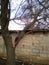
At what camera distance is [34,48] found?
12023 millimetres

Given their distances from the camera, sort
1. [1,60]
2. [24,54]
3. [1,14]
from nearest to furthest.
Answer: [1,14] → [1,60] → [24,54]

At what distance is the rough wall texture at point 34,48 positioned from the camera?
11.7 metres

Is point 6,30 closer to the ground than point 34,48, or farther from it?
farther from it

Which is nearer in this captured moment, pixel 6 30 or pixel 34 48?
pixel 6 30

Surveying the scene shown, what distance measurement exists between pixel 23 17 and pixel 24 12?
0.33 meters

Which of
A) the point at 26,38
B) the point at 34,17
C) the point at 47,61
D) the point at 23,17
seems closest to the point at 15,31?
the point at 26,38

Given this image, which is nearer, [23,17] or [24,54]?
[23,17]

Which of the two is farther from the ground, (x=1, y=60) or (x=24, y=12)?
(x=24, y=12)

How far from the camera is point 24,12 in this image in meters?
7.84

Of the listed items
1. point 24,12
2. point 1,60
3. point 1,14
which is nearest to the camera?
point 1,14

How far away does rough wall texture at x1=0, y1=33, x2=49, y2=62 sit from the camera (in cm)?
1174

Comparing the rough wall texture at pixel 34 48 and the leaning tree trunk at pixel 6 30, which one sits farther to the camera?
the rough wall texture at pixel 34 48

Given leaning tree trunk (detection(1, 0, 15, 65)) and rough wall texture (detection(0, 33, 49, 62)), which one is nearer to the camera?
leaning tree trunk (detection(1, 0, 15, 65))

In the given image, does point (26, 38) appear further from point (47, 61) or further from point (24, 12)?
point (24, 12)
